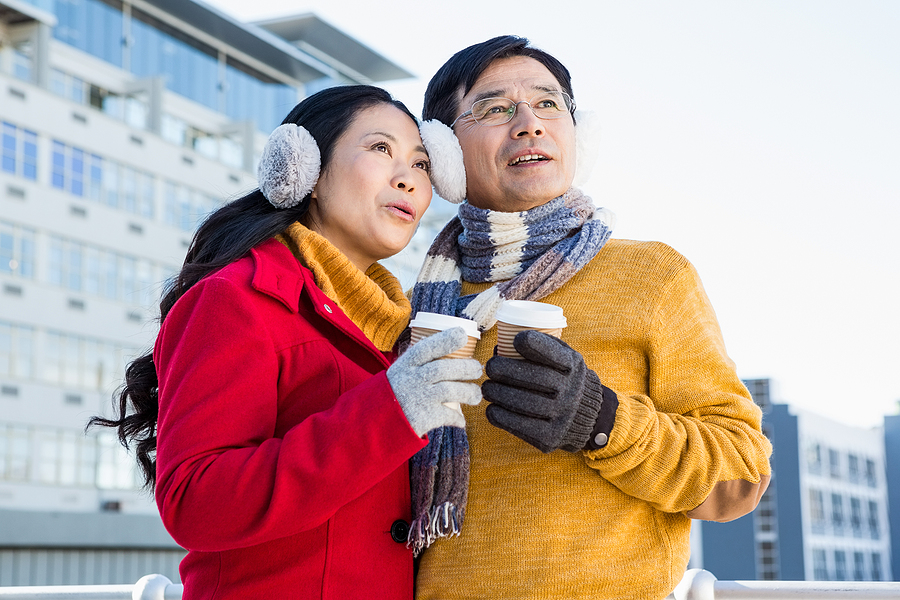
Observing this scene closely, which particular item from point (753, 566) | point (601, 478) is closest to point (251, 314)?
point (601, 478)

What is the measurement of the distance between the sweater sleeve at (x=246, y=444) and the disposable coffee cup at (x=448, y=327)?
202mm

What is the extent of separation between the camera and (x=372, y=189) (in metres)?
3.20

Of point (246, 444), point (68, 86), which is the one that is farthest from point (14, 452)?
point (246, 444)

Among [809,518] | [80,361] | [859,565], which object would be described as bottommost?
[859,565]

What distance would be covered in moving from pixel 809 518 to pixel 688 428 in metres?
61.5

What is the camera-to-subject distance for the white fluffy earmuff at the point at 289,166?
3.13 m

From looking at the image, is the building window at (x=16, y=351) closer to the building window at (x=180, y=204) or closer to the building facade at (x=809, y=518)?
the building window at (x=180, y=204)

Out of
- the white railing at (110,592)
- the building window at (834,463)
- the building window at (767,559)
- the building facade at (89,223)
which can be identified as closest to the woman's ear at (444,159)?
the white railing at (110,592)

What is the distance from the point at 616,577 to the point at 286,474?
108cm

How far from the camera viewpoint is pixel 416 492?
116 inches

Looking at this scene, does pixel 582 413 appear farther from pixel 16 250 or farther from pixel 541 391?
pixel 16 250

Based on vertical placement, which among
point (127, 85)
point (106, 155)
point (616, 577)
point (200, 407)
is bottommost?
point (616, 577)

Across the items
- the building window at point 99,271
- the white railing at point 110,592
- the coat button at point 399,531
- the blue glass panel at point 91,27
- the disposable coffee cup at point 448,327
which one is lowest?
the white railing at point 110,592

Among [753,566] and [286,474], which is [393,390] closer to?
A: [286,474]
